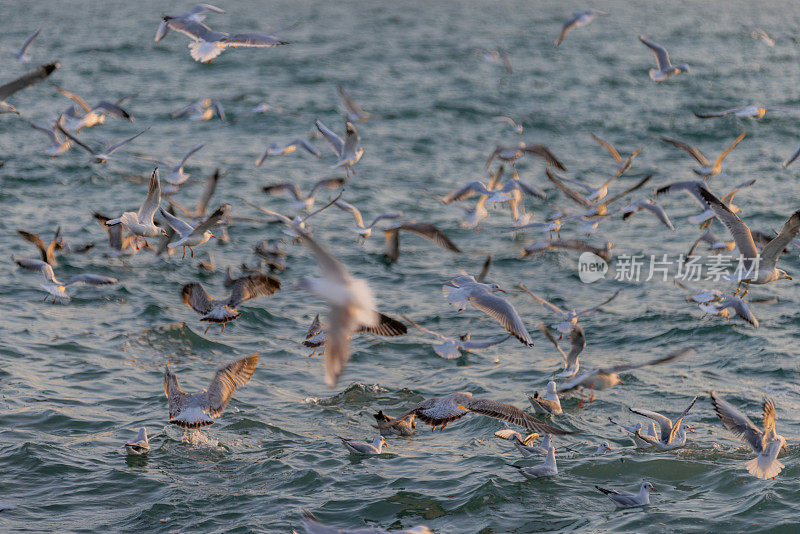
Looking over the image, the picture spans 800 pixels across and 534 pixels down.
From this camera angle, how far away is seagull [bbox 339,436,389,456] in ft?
31.9

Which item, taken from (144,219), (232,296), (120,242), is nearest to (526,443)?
(232,296)

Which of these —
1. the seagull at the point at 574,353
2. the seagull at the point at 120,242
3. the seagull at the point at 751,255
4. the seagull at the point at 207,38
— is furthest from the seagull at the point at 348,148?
the seagull at the point at 751,255

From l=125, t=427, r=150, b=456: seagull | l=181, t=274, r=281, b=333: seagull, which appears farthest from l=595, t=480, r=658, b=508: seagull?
l=125, t=427, r=150, b=456: seagull

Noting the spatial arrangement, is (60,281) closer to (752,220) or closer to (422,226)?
(422,226)

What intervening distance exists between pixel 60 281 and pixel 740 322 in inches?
410

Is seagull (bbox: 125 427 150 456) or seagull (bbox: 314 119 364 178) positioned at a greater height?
seagull (bbox: 314 119 364 178)

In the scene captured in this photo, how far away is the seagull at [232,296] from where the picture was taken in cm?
1095

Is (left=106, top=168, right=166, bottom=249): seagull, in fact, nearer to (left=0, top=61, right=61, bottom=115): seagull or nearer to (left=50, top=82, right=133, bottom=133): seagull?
(left=0, top=61, right=61, bottom=115): seagull

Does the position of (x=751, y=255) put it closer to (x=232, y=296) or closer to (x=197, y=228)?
(x=232, y=296)

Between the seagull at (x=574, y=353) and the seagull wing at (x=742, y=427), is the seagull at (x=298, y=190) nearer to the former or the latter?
the seagull at (x=574, y=353)

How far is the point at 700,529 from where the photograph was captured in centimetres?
845

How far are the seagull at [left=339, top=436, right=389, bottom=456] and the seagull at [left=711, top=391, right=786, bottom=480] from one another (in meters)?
3.41

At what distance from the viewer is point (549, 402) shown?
10570mm

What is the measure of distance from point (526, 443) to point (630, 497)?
1355 millimetres
